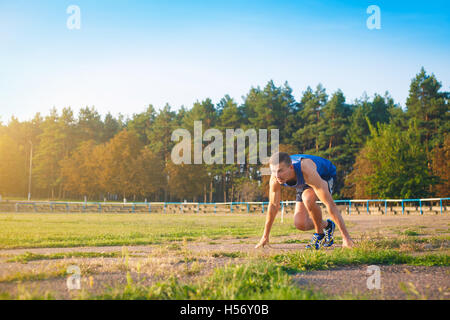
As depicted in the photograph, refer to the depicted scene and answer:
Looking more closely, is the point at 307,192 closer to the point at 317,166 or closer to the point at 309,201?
the point at 309,201

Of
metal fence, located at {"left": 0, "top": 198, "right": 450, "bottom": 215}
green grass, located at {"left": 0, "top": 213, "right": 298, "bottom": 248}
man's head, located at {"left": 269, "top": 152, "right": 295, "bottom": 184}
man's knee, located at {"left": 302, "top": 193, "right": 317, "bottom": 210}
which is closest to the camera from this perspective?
man's head, located at {"left": 269, "top": 152, "right": 295, "bottom": 184}

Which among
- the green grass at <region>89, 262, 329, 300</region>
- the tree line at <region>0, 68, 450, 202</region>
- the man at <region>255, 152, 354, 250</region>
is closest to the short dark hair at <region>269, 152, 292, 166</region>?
the man at <region>255, 152, 354, 250</region>

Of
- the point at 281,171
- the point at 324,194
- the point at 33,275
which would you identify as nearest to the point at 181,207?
the point at 324,194

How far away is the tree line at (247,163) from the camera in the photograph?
94.2 ft

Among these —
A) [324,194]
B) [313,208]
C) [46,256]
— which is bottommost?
[46,256]

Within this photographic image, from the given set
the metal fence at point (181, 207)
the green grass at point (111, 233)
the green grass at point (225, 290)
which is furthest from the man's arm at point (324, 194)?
the metal fence at point (181, 207)

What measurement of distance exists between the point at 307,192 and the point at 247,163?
1736 inches

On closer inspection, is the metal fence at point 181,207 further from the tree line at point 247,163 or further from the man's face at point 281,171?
the man's face at point 281,171

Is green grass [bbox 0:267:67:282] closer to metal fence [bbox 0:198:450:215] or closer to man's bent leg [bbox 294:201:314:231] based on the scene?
man's bent leg [bbox 294:201:314:231]

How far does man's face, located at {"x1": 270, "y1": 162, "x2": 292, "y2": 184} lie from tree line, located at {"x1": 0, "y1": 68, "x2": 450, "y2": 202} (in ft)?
82.8

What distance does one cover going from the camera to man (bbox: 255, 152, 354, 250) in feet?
14.7

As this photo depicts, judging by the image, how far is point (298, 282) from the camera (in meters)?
2.86

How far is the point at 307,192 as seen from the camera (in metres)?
5.24

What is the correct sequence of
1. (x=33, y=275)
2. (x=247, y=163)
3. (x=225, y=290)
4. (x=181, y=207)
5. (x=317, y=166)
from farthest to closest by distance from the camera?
(x=247, y=163), (x=181, y=207), (x=317, y=166), (x=33, y=275), (x=225, y=290)
